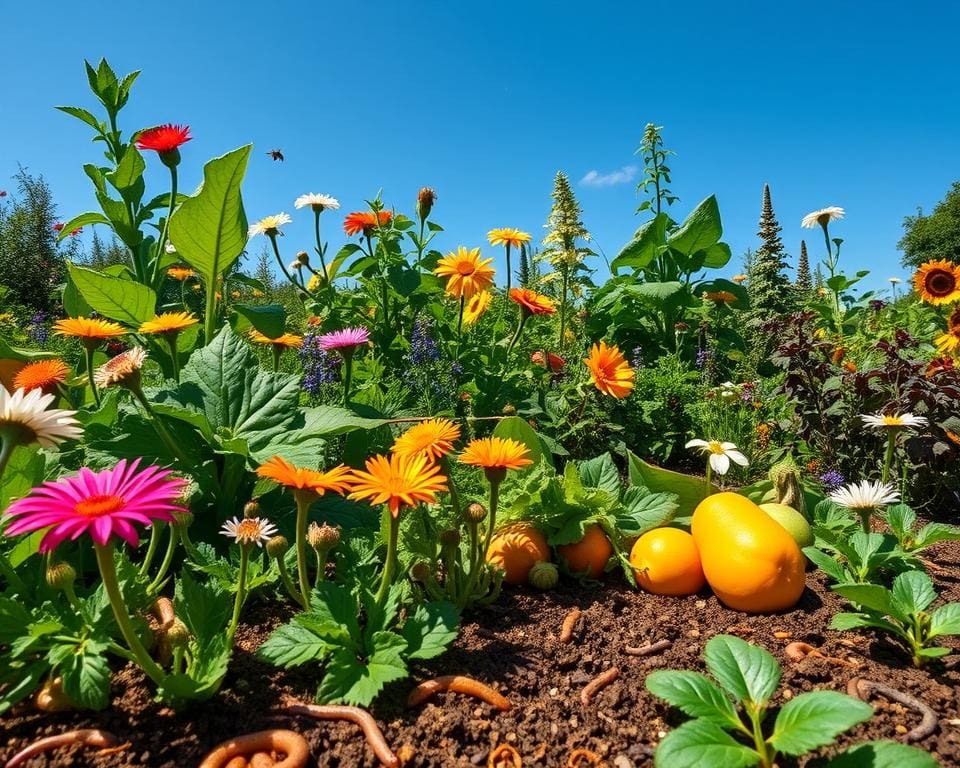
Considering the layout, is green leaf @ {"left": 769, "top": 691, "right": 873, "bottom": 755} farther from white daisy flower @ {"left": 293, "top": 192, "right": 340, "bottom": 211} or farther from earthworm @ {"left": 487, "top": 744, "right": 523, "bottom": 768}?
white daisy flower @ {"left": 293, "top": 192, "right": 340, "bottom": 211}

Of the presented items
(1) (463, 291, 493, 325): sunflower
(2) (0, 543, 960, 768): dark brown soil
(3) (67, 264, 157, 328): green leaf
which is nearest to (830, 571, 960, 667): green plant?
(2) (0, 543, 960, 768): dark brown soil

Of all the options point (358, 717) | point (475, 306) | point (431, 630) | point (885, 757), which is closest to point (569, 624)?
point (431, 630)

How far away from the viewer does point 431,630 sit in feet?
4.06

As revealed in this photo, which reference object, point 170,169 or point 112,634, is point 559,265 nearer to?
point 170,169

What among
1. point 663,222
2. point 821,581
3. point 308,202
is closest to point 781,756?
point 821,581

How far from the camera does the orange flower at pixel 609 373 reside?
82.8 inches

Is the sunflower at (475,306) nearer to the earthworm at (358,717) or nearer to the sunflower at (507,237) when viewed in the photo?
the sunflower at (507,237)

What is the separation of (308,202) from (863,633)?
3.00 m

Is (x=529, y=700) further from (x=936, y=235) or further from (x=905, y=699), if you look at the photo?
(x=936, y=235)

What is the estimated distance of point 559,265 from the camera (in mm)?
5148

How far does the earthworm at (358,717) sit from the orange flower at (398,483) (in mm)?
369

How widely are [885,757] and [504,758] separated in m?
0.59

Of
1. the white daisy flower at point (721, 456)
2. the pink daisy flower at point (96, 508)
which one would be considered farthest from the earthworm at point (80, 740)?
the white daisy flower at point (721, 456)

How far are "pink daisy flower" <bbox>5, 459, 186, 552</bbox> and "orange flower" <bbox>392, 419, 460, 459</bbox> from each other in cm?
49
